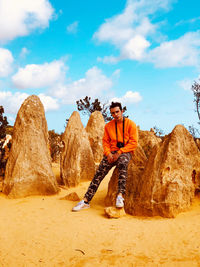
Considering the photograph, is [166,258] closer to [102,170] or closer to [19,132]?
[102,170]

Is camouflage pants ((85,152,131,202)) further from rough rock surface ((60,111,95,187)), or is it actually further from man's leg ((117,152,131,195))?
rough rock surface ((60,111,95,187))

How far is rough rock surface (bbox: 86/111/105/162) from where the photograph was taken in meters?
13.2

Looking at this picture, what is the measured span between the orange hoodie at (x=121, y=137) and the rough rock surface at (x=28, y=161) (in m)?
2.21

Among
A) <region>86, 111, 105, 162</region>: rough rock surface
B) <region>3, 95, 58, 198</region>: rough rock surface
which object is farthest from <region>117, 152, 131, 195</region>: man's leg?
<region>86, 111, 105, 162</region>: rough rock surface

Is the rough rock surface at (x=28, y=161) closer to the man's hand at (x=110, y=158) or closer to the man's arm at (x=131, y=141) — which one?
the man's hand at (x=110, y=158)

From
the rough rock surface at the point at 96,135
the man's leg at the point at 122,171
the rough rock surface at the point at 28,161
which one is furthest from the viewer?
the rough rock surface at the point at 96,135

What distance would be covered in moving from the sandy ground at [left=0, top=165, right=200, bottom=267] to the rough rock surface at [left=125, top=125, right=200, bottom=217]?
20cm

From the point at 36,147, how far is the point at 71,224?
301cm

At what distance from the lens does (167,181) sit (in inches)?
184

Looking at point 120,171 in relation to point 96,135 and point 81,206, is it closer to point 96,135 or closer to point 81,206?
point 81,206

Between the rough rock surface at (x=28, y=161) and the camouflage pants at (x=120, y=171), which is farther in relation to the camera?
the rough rock surface at (x=28, y=161)

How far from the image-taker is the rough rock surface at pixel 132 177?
5.29 metres

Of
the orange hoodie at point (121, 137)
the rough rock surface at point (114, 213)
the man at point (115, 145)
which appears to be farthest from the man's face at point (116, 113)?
the rough rock surface at point (114, 213)

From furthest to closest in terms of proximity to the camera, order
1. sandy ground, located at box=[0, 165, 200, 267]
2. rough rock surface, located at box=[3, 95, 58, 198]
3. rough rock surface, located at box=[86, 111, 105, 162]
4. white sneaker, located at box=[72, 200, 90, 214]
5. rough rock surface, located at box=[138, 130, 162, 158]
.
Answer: rough rock surface, located at box=[86, 111, 105, 162], rough rock surface, located at box=[138, 130, 162, 158], rough rock surface, located at box=[3, 95, 58, 198], white sneaker, located at box=[72, 200, 90, 214], sandy ground, located at box=[0, 165, 200, 267]
